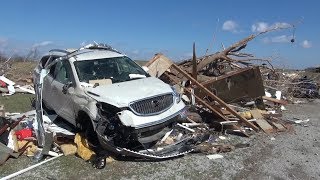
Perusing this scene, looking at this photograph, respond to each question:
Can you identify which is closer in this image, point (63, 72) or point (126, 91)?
point (126, 91)

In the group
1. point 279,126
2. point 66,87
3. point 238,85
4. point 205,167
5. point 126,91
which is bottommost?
point 279,126

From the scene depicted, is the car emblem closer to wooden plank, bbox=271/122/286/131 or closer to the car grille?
the car grille

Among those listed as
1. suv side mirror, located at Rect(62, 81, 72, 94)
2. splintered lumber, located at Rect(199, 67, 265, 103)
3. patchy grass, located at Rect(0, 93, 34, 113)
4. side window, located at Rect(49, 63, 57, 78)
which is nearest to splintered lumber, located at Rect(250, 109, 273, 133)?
splintered lumber, located at Rect(199, 67, 265, 103)

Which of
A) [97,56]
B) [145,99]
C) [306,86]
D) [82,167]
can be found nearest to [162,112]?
[145,99]

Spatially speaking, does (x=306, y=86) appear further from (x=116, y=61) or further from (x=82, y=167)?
(x=82, y=167)

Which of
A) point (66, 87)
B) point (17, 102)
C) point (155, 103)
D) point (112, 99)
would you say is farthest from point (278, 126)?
point (17, 102)

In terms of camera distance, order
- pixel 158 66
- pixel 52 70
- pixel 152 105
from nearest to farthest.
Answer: pixel 152 105
pixel 52 70
pixel 158 66

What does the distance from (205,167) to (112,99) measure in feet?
6.88

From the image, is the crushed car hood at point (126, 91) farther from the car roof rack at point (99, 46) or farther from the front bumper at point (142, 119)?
the car roof rack at point (99, 46)

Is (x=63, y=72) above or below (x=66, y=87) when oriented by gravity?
above

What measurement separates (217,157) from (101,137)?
90.9 inches

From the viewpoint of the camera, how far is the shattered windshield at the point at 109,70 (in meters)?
8.51

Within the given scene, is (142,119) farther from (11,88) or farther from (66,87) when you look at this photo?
(11,88)

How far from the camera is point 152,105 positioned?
7484mm
